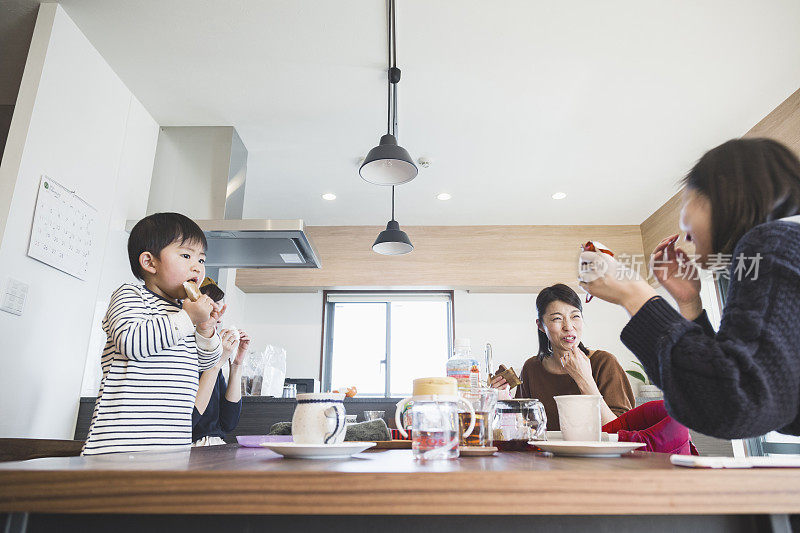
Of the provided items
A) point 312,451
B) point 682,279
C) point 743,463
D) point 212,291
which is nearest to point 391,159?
point 212,291

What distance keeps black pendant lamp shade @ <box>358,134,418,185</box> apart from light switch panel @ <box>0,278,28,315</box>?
1.47 m

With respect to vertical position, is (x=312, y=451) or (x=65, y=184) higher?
(x=65, y=184)

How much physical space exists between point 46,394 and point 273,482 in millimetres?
2303

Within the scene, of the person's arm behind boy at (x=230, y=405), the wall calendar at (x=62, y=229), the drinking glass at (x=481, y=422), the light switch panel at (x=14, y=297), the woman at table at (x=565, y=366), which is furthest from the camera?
the wall calendar at (x=62, y=229)

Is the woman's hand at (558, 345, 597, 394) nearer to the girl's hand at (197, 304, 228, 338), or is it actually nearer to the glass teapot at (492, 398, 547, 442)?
the glass teapot at (492, 398, 547, 442)

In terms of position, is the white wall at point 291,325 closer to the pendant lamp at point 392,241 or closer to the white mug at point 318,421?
the pendant lamp at point 392,241

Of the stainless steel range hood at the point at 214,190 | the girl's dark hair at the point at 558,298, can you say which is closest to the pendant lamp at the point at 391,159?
the stainless steel range hood at the point at 214,190

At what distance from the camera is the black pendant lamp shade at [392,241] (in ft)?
11.4

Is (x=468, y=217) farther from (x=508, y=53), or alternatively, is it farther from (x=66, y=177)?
(x=66, y=177)

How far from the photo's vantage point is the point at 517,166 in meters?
3.72

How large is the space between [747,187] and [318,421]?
30.0 inches

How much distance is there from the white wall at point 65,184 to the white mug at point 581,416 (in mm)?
2082

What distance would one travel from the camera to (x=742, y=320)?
2.06 ft

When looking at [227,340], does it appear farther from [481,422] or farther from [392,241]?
[392,241]
